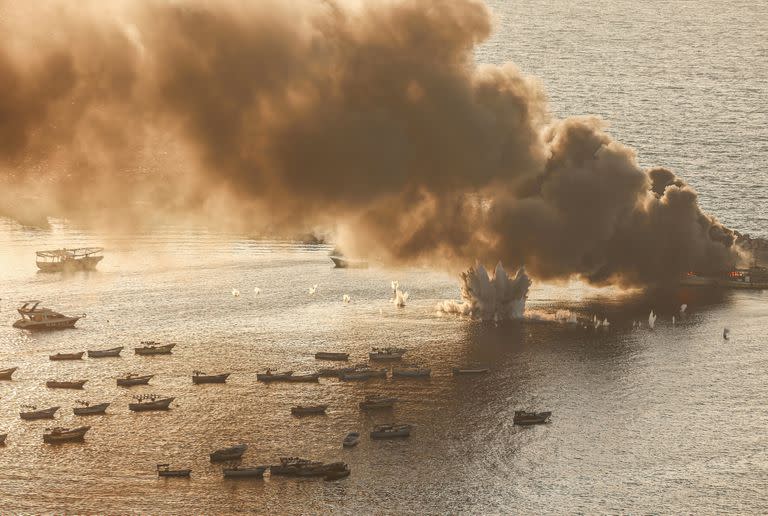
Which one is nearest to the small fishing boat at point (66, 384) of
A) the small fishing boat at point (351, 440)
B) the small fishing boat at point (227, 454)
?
the small fishing boat at point (227, 454)

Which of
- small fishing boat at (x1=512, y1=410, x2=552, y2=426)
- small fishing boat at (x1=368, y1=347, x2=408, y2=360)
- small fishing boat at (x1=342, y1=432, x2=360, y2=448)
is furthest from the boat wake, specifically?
small fishing boat at (x1=342, y1=432, x2=360, y2=448)

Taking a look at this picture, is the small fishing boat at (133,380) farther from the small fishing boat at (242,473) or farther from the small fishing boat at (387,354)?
the small fishing boat at (242,473)

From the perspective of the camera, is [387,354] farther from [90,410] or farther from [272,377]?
[90,410]

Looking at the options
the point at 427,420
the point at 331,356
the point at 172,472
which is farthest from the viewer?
the point at 331,356

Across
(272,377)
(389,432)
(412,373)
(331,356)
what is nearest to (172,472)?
(389,432)

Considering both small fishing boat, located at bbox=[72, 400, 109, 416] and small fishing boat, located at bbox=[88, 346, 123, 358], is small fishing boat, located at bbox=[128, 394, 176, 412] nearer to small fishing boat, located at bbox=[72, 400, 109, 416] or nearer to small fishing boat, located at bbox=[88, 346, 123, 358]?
small fishing boat, located at bbox=[72, 400, 109, 416]

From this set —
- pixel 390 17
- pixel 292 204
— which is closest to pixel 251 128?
pixel 292 204
